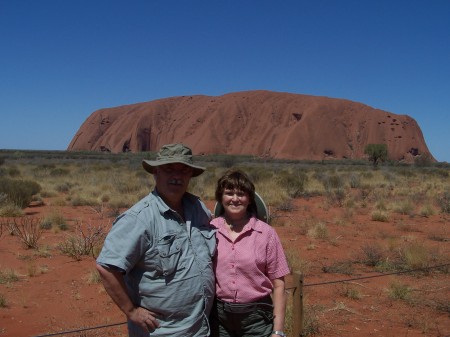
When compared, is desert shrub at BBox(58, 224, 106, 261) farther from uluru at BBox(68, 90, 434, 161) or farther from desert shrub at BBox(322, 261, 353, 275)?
A: uluru at BBox(68, 90, 434, 161)

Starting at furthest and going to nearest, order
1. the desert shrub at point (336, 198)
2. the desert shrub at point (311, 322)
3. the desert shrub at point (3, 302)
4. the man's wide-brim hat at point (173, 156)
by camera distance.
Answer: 1. the desert shrub at point (336, 198)
2. the desert shrub at point (3, 302)
3. the desert shrub at point (311, 322)
4. the man's wide-brim hat at point (173, 156)

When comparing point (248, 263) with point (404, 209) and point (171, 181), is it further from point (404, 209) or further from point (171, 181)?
point (404, 209)

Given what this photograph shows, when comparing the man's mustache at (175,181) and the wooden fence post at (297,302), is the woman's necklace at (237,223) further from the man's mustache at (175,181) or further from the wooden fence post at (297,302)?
the wooden fence post at (297,302)

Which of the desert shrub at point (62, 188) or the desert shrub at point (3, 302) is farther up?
the desert shrub at point (62, 188)

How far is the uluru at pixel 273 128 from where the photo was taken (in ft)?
263

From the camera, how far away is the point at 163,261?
2098 millimetres

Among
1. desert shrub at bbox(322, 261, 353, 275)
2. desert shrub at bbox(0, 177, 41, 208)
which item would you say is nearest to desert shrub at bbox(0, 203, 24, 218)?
desert shrub at bbox(0, 177, 41, 208)

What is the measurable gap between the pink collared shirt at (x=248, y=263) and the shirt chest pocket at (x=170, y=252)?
1.03ft

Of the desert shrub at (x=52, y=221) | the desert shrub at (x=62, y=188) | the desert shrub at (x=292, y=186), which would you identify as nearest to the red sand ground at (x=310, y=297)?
the desert shrub at (x=52, y=221)

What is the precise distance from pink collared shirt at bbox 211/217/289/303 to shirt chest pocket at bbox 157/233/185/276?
313 millimetres

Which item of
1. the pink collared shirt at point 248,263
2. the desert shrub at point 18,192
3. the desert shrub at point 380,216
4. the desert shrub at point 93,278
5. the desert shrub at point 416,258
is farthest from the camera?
the desert shrub at point 18,192

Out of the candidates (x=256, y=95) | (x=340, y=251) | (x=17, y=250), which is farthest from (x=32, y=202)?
(x=256, y=95)

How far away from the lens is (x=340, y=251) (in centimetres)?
881

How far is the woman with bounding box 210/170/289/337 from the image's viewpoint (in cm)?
237
